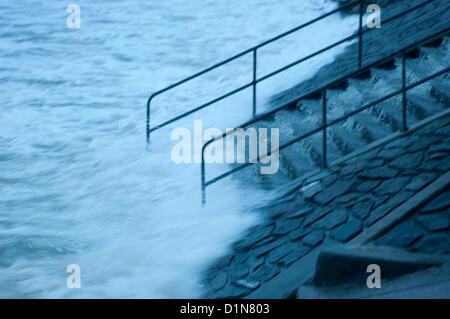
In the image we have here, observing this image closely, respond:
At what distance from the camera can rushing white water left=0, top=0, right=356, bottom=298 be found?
19.2 ft

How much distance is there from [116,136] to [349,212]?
500 cm

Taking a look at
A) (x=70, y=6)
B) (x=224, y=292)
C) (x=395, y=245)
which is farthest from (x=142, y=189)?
(x=70, y=6)

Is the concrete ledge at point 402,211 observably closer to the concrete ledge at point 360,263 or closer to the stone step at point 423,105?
the concrete ledge at point 360,263

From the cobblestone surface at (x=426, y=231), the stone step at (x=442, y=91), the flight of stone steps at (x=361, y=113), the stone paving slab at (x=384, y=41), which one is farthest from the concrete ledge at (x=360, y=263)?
the stone paving slab at (x=384, y=41)

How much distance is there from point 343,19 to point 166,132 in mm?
5281

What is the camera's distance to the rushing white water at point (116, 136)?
19.2 feet

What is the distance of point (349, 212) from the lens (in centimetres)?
529

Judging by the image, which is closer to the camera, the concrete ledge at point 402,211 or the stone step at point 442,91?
the concrete ledge at point 402,211

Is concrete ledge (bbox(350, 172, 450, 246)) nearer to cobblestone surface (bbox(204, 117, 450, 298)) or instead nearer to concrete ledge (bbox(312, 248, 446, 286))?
cobblestone surface (bbox(204, 117, 450, 298))

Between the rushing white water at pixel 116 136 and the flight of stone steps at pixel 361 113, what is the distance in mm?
741

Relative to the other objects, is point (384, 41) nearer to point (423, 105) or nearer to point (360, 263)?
point (423, 105)

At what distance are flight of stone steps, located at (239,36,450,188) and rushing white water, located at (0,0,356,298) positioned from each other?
741 millimetres

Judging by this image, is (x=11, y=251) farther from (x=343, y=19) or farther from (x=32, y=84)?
(x=343, y=19)
